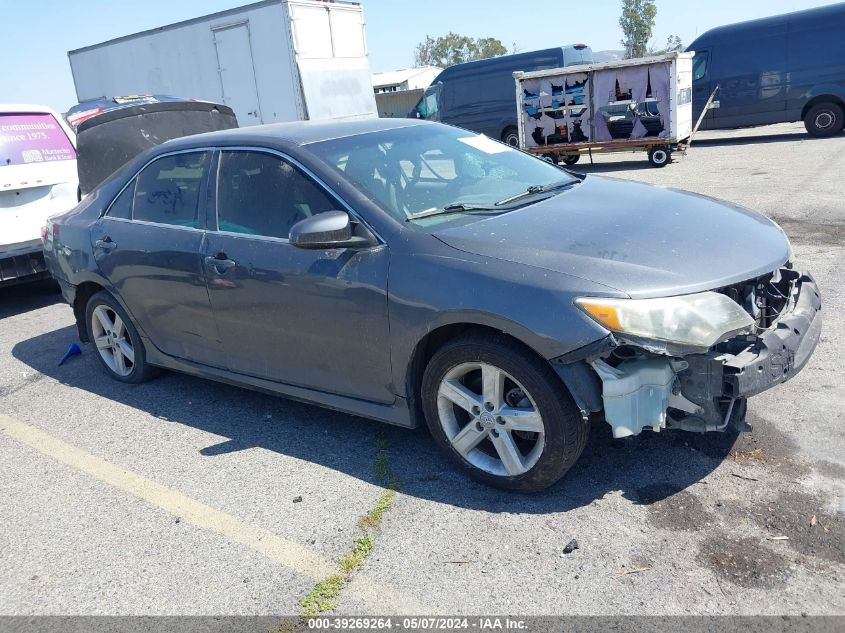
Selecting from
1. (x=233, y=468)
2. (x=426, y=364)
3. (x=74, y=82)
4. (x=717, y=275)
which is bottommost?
(x=233, y=468)

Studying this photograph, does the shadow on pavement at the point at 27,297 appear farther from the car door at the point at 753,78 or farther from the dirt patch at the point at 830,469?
the car door at the point at 753,78

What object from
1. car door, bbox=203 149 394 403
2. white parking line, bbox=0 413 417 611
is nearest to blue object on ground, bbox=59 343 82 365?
white parking line, bbox=0 413 417 611

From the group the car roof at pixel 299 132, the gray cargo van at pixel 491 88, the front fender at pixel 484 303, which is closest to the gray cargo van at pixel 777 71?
the gray cargo van at pixel 491 88

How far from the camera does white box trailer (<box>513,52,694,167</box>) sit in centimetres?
1423

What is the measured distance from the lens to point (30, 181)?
7.33 m

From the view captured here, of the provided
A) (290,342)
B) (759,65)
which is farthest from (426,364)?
(759,65)

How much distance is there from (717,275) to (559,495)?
46.7 inches

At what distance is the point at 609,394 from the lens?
2906 mm

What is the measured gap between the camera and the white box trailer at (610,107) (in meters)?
14.2

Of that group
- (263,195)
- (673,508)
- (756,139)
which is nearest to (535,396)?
(673,508)

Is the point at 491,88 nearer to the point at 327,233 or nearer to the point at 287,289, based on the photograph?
the point at 287,289

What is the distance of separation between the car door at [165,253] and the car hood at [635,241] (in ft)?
5.53

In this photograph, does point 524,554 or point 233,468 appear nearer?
point 524,554

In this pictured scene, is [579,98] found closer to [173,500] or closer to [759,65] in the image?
[759,65]
